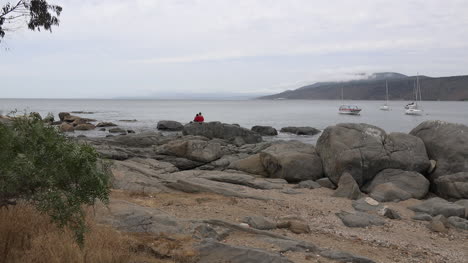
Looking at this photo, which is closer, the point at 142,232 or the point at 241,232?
the point at 142,232

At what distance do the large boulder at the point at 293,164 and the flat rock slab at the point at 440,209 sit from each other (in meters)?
5.38

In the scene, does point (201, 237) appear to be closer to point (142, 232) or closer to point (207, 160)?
point (142, 232)

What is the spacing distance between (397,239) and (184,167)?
13.3 meters

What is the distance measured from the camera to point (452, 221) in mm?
13055

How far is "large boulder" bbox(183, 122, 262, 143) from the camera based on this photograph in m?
35.9

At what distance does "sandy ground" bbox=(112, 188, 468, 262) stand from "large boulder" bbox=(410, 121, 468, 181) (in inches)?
199

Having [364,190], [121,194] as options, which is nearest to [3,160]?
Answer: [121,194]

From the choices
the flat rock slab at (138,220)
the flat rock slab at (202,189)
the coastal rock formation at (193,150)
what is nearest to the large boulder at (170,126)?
the coastal rock formation at (193,150)

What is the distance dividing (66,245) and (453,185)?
15.3m

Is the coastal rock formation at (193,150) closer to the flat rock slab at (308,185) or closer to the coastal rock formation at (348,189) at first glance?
the flat rock slab at (308,185)

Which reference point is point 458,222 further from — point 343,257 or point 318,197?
point 343,257

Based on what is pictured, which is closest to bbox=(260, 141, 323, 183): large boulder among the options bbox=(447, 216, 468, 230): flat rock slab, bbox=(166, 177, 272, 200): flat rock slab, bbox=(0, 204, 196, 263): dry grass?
bbox=(166, 177, 272, 200): flat rock slab

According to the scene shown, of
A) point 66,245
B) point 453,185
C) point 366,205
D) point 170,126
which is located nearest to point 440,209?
point 366,205

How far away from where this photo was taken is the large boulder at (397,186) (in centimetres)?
1602
